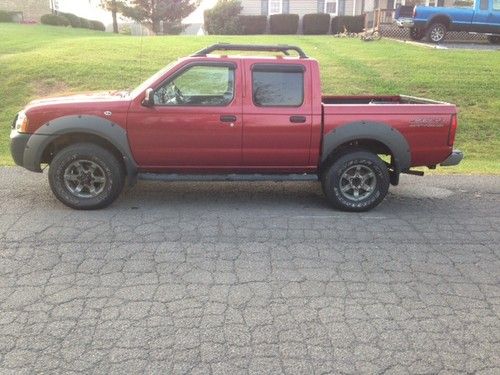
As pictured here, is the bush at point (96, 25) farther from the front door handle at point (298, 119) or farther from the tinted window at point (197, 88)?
the front door handle at point (298, 119)

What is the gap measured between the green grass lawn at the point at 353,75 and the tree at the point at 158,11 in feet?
68.0

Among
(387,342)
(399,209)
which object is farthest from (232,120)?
(387,342)

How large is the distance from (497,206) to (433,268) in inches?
96.4

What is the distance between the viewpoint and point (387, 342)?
3.61 m

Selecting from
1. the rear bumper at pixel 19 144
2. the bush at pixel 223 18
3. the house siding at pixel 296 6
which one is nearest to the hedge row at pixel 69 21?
the bush at pixel 223 18

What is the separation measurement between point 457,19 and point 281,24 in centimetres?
1294

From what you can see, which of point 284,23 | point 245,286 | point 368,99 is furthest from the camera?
point 284,23

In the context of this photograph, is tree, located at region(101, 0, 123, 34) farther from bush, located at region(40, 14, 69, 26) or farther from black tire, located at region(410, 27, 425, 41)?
black tire, located at region(410, 27, 425, 41)

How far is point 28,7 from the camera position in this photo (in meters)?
44.4

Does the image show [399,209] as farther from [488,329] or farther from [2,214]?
[2,214]

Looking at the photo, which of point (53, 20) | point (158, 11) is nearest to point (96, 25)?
point (158, 11)

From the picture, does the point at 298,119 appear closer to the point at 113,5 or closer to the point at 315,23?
the point at 315,23

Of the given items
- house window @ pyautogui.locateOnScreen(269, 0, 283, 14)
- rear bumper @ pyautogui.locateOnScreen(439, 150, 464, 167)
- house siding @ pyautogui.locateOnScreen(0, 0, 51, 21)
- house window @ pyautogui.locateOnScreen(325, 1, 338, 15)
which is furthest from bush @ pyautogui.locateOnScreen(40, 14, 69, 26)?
rear bumper @ pyautogui.locateOnScreen(439, 150, 464, 167)

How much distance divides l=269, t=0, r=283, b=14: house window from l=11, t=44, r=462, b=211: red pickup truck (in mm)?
30592
